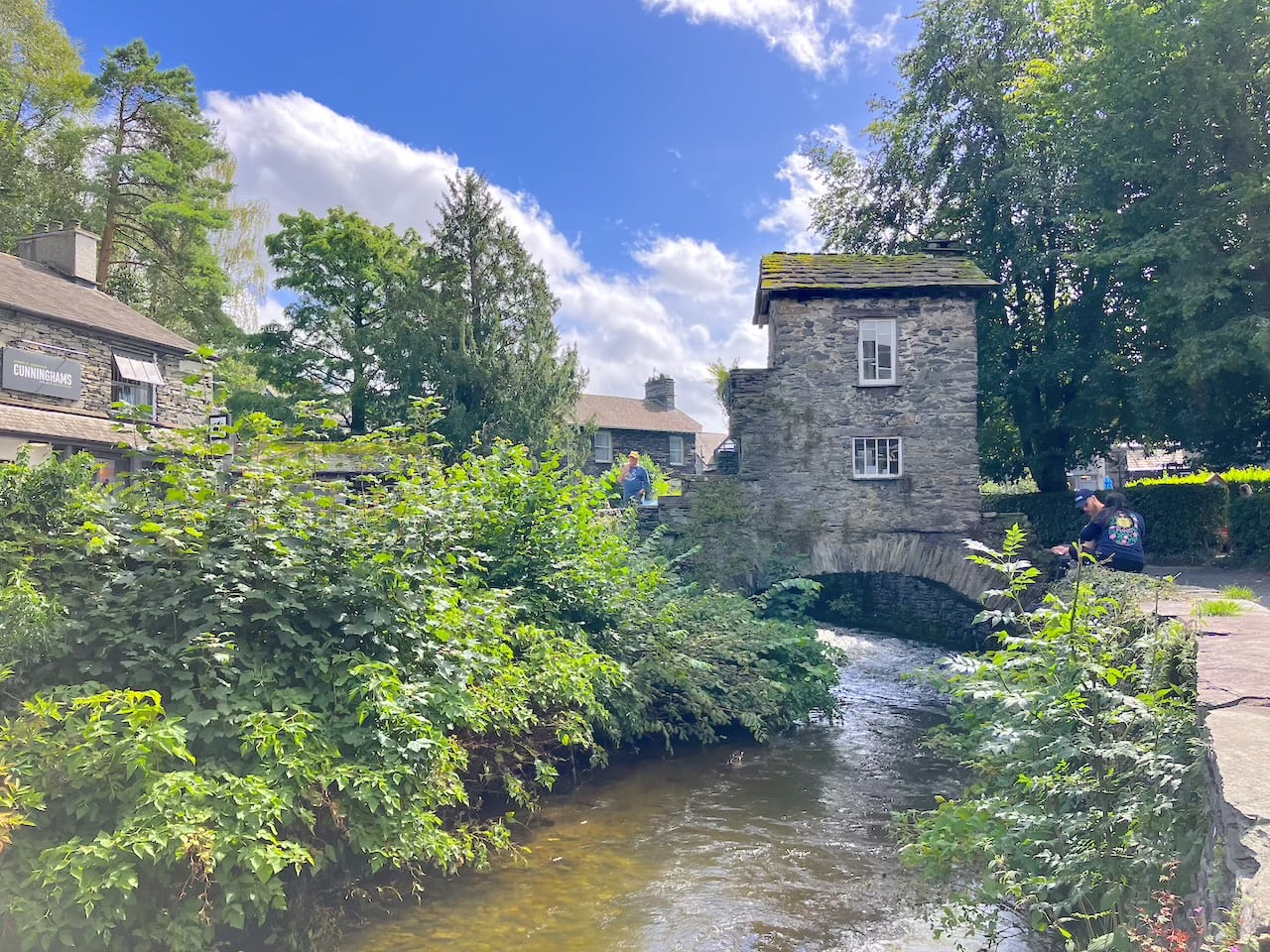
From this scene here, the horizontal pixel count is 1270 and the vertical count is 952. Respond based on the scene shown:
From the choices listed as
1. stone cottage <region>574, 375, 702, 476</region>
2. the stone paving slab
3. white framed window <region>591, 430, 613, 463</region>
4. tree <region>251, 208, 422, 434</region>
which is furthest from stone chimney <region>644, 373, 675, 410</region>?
the stone paving slab

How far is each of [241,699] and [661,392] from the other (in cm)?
4133

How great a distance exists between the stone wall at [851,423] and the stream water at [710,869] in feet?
20.1

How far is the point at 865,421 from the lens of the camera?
15.9 metres

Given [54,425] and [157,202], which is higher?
[157,202]

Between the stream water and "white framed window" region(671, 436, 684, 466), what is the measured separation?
106 feet

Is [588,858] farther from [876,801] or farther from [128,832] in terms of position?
[128,832]

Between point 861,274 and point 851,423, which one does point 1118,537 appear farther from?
point 861,274

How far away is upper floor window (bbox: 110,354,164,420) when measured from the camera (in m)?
20.4

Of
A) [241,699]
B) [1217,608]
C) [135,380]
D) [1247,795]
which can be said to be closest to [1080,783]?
[1247,795]

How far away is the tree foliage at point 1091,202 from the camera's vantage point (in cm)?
1476

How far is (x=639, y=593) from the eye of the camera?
9500mm

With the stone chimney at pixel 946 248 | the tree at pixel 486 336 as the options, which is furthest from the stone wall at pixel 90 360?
the stone chimney at pixel 946 248

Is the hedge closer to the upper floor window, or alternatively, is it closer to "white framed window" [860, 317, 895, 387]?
"white framed window" [860, 317, 895, 387]

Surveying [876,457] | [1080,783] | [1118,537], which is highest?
[876,457]
